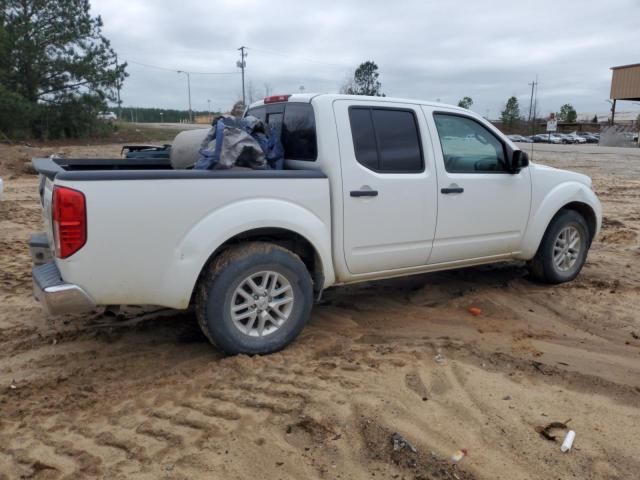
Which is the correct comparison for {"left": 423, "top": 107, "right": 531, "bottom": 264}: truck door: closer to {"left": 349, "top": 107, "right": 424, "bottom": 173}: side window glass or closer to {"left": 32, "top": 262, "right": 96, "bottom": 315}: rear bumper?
{"left": 349, "top": 107, "right": 424, "bottom": 173}: side window glass

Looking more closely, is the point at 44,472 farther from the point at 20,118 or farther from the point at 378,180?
the point at 20,118

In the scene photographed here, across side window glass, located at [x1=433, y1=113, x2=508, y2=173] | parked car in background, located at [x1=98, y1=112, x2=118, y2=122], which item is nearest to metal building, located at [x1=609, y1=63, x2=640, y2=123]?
parked car in background, located at [x1=98, y1=112, x2=118, y2=122]

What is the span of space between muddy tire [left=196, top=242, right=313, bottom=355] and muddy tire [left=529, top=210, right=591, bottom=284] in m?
2.80

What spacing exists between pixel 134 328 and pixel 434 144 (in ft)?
9.61

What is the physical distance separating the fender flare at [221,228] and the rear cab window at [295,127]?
0.59 m

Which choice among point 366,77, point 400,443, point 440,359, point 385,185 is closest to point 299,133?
point 385,185

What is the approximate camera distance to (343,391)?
343cm

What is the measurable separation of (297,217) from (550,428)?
2.06 meters

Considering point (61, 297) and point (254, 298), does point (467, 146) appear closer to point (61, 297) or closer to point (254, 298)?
point (254, 298)

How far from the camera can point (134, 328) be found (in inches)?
179

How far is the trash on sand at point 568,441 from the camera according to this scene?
2.92m

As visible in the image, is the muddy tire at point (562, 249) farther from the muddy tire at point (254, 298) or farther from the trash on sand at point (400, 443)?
the trash on sand at point (400, 443)

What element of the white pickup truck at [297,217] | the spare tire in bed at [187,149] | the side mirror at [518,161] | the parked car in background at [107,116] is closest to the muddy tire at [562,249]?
the white pickup truck at [297,217]

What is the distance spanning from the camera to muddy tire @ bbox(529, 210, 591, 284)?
556 centimetres
